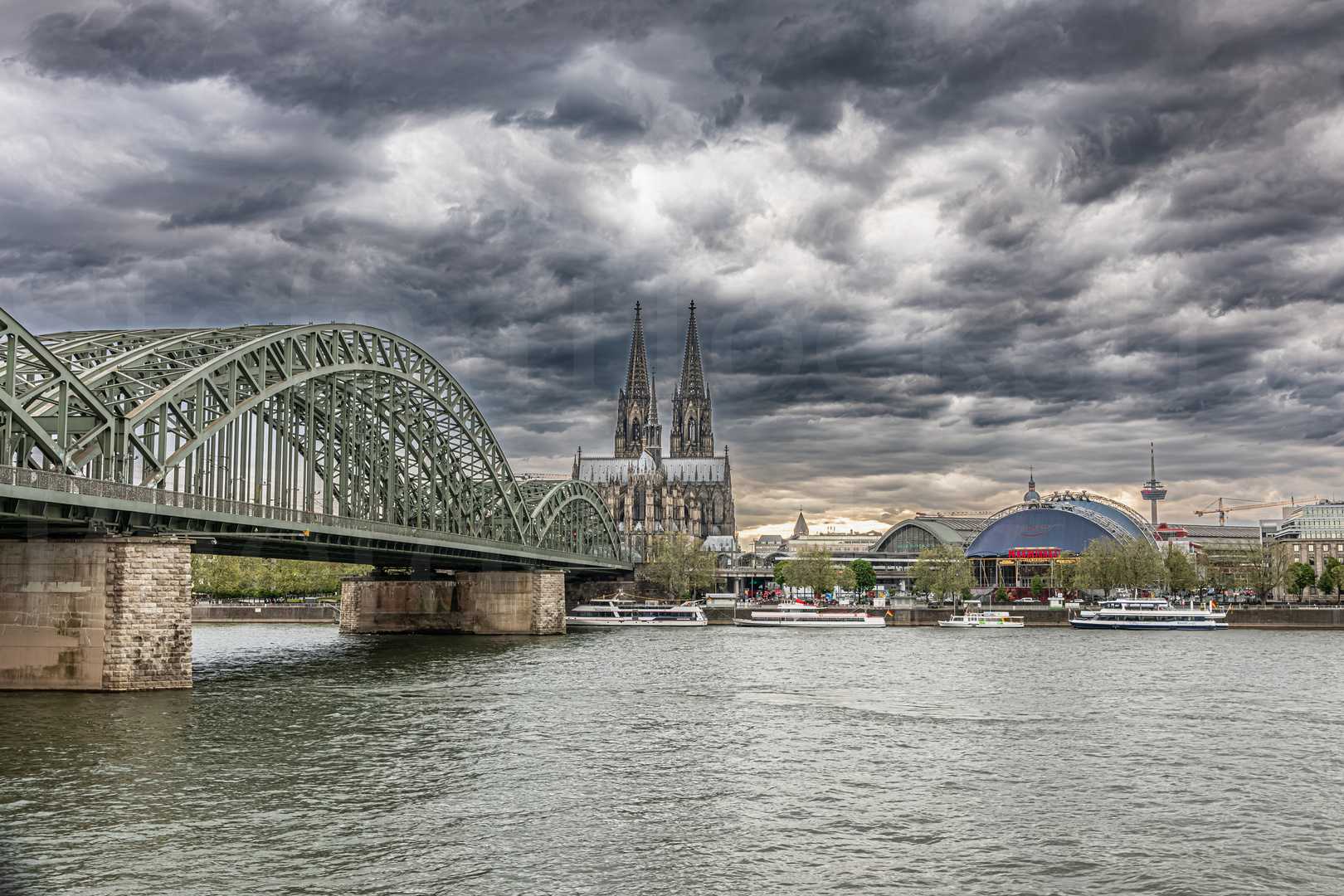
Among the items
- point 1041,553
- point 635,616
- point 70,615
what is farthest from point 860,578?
point 70,615

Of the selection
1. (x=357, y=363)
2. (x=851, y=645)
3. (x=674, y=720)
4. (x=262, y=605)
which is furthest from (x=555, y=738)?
(x=262, y=605)

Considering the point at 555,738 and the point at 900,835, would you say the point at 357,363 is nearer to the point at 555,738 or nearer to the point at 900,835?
the point at 555,738

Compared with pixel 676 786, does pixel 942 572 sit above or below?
above

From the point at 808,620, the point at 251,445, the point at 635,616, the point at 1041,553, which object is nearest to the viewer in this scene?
the point at 251,445

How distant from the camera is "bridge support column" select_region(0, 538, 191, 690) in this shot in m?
45.7

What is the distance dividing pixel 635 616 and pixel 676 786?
338 feet

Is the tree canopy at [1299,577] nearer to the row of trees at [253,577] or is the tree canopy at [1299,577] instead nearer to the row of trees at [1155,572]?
the row of trees at [1155,572]

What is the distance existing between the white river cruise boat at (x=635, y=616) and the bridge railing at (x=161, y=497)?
59.2 metres

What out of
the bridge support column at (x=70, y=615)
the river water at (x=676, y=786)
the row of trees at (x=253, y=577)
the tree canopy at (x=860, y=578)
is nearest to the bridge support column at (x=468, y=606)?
the river water at (x=676, y=786)

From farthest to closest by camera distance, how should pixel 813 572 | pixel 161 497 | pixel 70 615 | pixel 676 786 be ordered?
1. pixel 813 572
2. pixel 161 497
3. pixel 70 615
4. pixel 676 786

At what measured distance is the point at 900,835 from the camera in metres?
26.4

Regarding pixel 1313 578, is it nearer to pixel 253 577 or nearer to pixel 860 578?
pixel 860 578

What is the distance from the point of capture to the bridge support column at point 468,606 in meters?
105

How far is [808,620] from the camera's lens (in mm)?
123188
